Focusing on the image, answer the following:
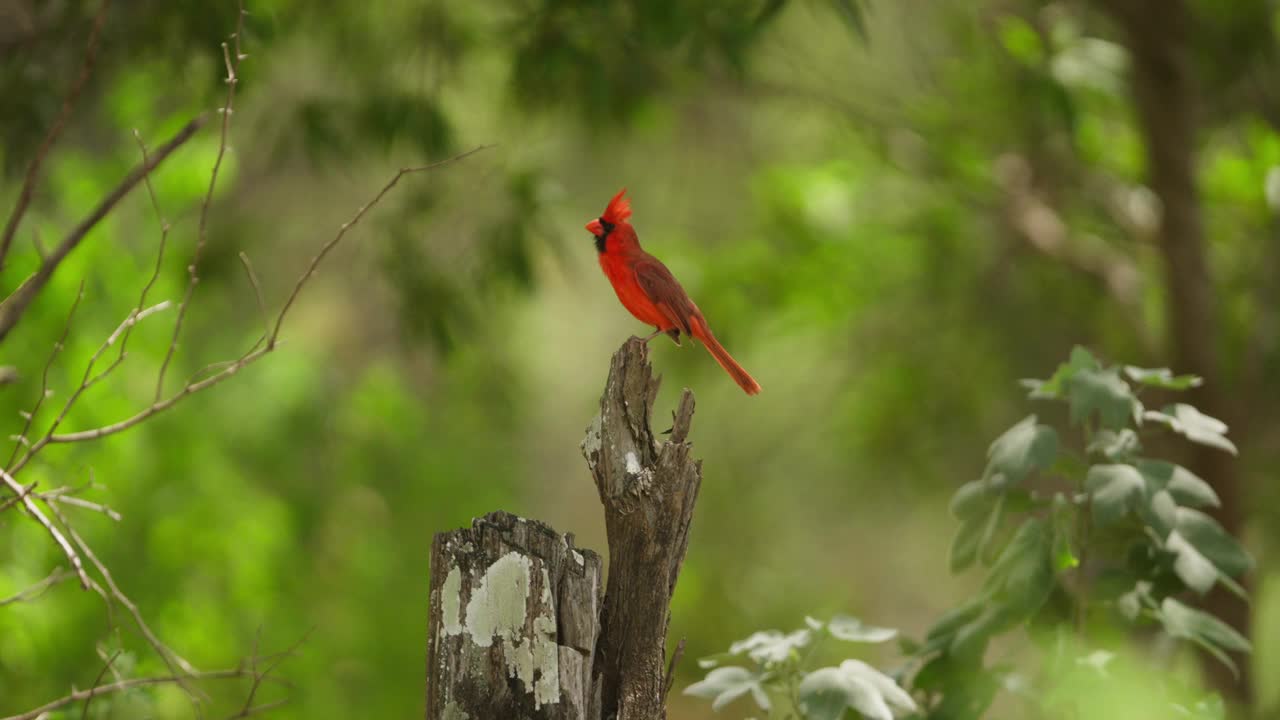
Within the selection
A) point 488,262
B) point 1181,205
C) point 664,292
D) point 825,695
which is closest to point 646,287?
point 664,292

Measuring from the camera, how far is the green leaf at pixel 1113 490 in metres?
2.37

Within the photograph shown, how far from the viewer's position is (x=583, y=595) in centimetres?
206

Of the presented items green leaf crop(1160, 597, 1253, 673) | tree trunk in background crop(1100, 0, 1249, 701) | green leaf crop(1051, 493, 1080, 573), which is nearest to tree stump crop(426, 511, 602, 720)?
green leaf crop(1051, 493, 1080, 573)

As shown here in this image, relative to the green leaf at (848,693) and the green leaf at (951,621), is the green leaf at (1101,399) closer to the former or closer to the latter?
the green leaf at (951,621)

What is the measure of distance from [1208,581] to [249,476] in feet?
16.5

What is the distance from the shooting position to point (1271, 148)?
5.33 meters

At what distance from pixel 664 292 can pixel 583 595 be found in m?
0.74

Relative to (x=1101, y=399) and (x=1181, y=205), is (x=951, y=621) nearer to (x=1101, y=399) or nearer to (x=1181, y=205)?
(x=1101, y=399)

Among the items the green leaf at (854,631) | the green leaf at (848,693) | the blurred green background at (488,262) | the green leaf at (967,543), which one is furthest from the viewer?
the blurred green background at (488,262)

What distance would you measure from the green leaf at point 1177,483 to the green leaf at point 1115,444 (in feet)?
0.11

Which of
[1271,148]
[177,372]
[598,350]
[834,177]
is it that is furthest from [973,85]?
[598,350]

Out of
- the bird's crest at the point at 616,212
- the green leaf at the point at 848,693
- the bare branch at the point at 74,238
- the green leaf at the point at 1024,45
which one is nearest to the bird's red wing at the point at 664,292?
the bird's crest at the point at 616,212

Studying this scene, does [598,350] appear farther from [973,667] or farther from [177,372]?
[973,667]

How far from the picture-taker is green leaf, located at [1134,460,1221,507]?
248 cm
